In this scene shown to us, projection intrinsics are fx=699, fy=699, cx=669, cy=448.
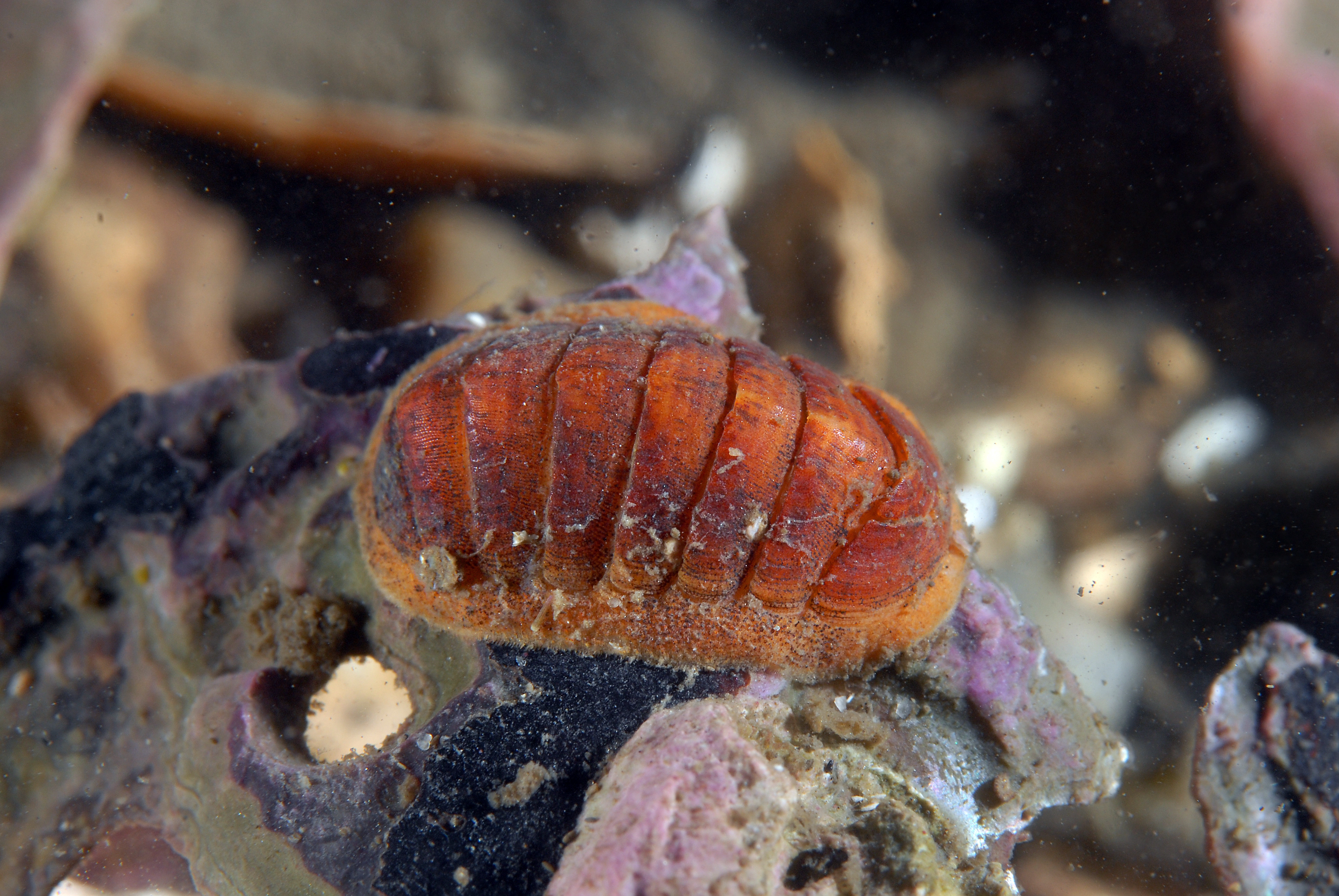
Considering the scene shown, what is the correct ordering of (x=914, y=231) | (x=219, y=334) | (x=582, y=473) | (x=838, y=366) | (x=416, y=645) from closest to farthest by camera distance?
(x=582, y=473), (x=416, y=645), (x=838, y=366), (x=219, y=334), (x=914, y=231)

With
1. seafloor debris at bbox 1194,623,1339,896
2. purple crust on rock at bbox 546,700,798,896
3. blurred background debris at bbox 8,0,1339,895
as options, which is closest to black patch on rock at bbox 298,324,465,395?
blurred background debris at bbox 8,0,1339,895

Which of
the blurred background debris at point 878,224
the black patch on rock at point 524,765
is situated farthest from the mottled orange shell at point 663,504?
the blurred background debris at point 878,224

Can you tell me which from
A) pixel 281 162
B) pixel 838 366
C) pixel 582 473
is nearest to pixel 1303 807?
pixel 838 366

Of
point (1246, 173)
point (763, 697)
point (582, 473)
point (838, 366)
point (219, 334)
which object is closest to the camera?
point (582, 473)

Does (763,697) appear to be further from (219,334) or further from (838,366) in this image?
(219,334)

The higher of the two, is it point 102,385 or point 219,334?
point 219,334

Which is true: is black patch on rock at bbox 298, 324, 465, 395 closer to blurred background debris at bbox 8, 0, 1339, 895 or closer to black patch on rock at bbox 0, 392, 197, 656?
blurred background debris at bbox 8, 0, 1339, 895

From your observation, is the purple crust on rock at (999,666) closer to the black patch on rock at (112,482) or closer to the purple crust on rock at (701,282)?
the purple crust on rock at (701,282)
